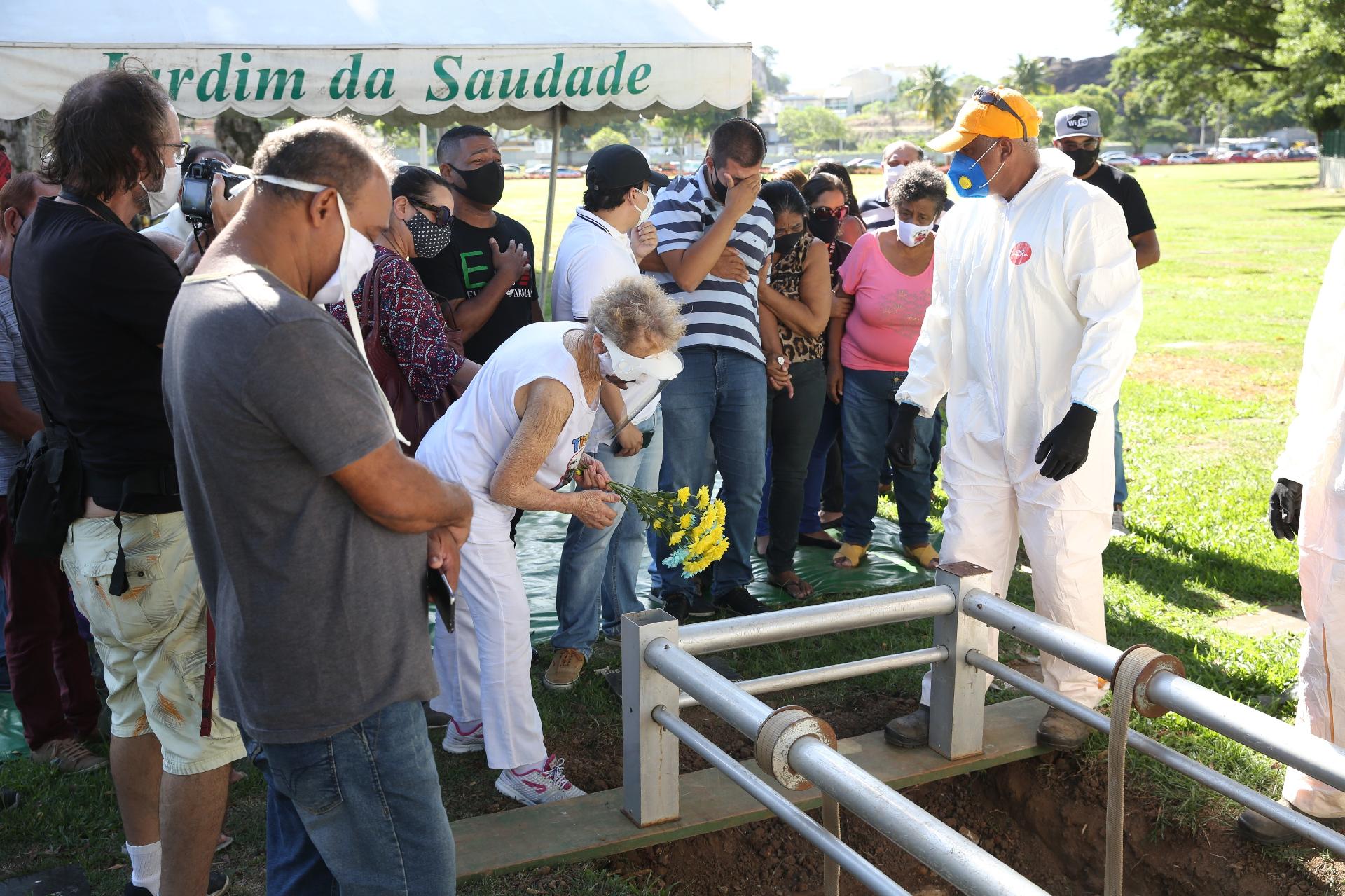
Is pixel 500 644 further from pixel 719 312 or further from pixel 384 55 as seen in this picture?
pixel 384 55

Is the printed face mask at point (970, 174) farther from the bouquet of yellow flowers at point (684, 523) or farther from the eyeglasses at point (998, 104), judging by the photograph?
the bouquet of yellow flowers at point (684, 523)

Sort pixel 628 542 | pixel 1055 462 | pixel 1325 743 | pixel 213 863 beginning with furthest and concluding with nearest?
1. pixel 628 542
2. pixel 1055 462
3. pixel 213 863
4. pixel 1325 743

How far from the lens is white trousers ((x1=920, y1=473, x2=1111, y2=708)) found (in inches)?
150

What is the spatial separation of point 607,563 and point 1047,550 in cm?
197

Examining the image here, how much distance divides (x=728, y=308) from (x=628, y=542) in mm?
1113

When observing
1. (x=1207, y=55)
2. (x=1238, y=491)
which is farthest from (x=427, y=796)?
(x=1207, y=55)

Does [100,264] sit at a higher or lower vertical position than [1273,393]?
higher

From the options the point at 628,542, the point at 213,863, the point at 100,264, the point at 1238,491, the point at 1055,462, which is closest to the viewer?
the point at 100,264

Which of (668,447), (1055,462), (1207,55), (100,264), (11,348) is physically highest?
(1207,55)

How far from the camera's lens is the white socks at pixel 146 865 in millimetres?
2973

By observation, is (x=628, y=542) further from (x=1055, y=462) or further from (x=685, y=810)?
(x=1055, y=462)

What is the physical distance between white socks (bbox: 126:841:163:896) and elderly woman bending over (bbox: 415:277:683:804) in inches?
32.7

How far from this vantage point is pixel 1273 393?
393 inches

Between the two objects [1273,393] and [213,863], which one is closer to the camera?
[213,863]
